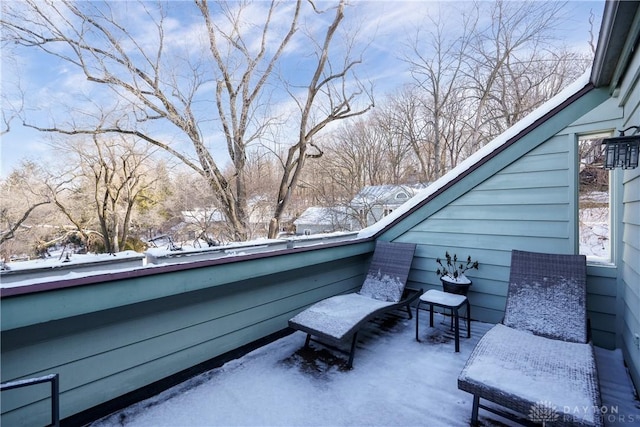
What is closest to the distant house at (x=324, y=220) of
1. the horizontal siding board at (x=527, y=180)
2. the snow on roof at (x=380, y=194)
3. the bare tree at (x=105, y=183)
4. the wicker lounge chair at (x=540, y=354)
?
the snow on roof at (x=380, y=194)

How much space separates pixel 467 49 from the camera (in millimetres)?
11906

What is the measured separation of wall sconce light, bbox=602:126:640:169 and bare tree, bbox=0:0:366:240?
10648 millimetres

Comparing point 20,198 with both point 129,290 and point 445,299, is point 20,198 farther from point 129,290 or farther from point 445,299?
point 445,299

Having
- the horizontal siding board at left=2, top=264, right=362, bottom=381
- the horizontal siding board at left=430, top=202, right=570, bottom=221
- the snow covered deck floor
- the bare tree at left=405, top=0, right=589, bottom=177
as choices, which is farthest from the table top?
the bare tree at left=405, top=0, right=589, bottom=177

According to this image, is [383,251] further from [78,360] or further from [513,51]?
[513,51]

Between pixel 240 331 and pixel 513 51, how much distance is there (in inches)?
555

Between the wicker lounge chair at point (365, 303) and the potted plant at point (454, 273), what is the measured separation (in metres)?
0.37

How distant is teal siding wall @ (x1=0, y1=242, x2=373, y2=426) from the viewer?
1743 millimetres

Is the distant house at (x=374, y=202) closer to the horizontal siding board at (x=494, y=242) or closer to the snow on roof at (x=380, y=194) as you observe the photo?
the snow on roof at (x=380, y=194)

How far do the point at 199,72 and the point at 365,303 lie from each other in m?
10.4

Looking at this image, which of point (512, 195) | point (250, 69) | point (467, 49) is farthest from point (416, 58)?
point (512, 195)

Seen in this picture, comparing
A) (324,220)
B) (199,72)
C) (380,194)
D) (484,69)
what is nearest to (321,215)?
(324,220)

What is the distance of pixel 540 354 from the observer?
2.12 metres

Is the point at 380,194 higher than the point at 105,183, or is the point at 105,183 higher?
the point at 105,183
